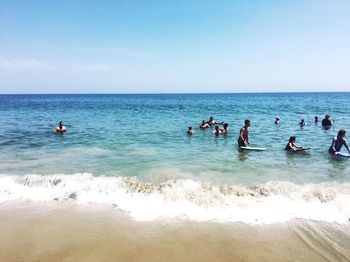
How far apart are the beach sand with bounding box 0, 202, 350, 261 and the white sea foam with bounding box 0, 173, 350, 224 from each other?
453 mm

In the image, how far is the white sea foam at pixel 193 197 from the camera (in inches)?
267

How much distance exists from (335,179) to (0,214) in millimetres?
9556

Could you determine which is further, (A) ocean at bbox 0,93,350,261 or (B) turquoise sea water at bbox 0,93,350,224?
(B) turquoise sea water at bbox 0,93,350,224

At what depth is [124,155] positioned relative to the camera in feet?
42.4

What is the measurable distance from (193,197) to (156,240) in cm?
228

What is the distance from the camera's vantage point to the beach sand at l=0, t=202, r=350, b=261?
204 inches

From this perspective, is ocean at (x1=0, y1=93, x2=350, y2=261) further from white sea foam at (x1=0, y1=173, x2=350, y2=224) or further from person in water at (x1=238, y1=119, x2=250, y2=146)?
person in water at (x1=238, y1=119, x2=250, y2=146)

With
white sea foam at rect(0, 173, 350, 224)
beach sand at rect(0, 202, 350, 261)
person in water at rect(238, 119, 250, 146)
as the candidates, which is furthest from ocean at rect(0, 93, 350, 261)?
person in water at rect(238, 119, 250, 146)

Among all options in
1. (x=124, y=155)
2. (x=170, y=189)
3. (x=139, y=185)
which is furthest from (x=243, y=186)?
(x=124, y=155)

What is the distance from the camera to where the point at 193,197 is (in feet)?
25.4

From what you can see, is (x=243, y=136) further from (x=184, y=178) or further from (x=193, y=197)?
(x=193, y=197)

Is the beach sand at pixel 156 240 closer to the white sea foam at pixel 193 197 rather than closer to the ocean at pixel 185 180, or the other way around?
the ocean at pixel 185 180

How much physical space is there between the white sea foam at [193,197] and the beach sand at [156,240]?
1.49 feet

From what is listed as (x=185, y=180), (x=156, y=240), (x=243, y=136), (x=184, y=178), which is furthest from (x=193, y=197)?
(x=243, y=136)
